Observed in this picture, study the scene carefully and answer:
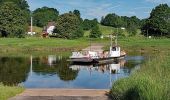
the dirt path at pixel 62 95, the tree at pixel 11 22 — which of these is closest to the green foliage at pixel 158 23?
the tree at pixel 11 22

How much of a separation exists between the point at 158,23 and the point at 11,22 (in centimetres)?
5484

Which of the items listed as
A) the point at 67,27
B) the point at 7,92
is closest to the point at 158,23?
the point at 67,27

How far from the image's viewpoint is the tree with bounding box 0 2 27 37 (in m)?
138

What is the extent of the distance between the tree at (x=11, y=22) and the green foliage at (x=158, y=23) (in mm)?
48642

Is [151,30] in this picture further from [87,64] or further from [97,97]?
[97,97]

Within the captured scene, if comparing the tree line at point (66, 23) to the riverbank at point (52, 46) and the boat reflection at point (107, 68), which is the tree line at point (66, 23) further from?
the boat reflection at point (107, 68)

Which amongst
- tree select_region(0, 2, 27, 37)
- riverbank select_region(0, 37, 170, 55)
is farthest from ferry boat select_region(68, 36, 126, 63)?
tree select_region(0, 2, 27, 37)

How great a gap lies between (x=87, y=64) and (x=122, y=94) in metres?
59.1

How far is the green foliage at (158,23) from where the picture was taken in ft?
536

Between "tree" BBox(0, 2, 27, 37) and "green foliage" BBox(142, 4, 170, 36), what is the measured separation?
48.6m

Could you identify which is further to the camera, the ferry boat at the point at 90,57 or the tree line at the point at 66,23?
the tree line at the point at 66,23

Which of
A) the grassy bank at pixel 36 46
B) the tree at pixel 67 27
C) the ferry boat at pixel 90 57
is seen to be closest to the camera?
the ferry boat at pixel 90 57

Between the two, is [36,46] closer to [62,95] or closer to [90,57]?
[90,57]

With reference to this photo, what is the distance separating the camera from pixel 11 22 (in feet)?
456
